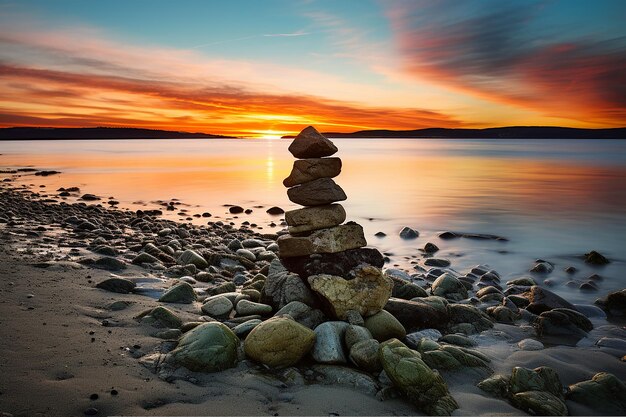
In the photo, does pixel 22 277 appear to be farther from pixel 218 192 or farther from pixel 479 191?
pixel 479 191

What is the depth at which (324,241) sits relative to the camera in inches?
311

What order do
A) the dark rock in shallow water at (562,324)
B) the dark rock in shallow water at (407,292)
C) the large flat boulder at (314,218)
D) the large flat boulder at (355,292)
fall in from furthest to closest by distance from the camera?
the dark rock in shallow water at (407,292) < the large flat boulder at (314,218) < the dark rock in shallow water at (562,324) < the large flat boulder at (355,292)

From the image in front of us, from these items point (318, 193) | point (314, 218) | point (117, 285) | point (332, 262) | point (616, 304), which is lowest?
point (616, 304)

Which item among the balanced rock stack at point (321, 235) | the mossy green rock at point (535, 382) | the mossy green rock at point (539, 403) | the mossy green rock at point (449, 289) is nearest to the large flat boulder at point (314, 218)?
the balanced rock stack at point (321, 235)

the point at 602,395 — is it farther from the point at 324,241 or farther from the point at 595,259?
the point at 595,259

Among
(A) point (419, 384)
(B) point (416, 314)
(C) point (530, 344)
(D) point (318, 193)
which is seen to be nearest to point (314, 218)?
(D) point (318, 193)

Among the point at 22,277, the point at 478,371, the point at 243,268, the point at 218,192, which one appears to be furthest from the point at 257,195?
the point at 478,371

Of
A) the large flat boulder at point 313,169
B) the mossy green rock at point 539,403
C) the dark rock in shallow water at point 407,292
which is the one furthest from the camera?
the dark rock in shallow water at point 407,292

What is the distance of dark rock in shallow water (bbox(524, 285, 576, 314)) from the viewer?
889cm

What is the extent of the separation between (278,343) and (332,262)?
7.69ft

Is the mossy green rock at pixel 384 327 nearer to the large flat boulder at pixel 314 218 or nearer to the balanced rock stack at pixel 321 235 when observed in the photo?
the balanced rock stack at pixel 321 235

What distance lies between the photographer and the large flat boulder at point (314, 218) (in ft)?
26.5

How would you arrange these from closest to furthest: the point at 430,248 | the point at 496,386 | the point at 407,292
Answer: the point at 496,386 → the point at 407,292 → the point at 430,248

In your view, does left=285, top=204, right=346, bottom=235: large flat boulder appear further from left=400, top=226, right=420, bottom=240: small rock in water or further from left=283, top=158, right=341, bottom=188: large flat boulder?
left=400, top=226, right=420, bottom=240: small rock in water
